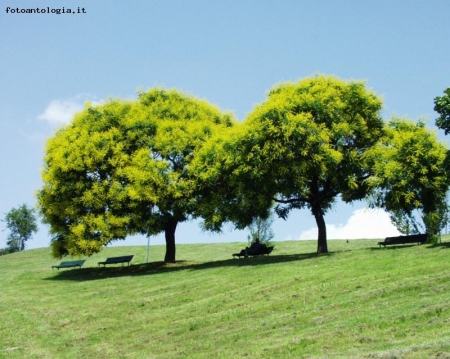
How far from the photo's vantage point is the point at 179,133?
40.9 meters

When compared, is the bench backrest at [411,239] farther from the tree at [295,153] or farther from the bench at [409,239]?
the tree at [295,153]

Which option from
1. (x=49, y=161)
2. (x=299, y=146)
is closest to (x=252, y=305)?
(x=299, y=146)

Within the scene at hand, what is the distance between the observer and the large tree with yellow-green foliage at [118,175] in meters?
39.3

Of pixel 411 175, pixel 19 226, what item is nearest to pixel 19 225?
pixel 19 226

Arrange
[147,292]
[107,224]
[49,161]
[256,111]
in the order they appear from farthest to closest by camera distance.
Result: 1. [49,161]
2. [107,224]
3. [256,111]
4. [147,292]

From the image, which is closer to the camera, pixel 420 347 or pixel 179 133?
pixel 420 347

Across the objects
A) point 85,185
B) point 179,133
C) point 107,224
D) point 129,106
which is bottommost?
point 107,224

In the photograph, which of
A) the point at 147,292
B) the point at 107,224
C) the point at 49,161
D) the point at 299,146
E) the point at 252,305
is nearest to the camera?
the point at 252,305

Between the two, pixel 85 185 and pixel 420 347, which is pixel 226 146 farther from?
pixel 420 347

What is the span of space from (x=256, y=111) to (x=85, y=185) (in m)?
13.7

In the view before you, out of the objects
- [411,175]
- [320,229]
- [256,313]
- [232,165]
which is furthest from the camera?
[320,229]

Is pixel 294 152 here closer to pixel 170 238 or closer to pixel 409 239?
pixel 409 239

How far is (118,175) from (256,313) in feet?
77.9

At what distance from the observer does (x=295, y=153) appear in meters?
34.9
